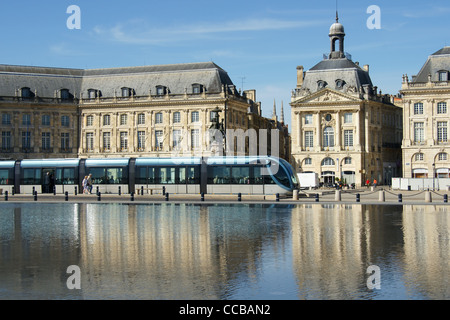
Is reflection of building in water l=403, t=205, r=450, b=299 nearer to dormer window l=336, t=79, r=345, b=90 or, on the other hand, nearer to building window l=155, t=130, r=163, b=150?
dormer window l=336, t=79, r=345, b=90

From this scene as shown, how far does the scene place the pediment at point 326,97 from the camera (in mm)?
91250

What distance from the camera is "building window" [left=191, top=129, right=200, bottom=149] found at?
301 ft

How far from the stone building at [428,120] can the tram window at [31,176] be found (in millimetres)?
50724

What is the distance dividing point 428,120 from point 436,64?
7.29 meters

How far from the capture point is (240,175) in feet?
164

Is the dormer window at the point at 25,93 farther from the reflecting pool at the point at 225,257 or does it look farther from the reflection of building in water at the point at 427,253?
the reflection of building in water at the point at 427,253

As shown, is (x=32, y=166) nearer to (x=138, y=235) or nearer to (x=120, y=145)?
(x=138, y=235)

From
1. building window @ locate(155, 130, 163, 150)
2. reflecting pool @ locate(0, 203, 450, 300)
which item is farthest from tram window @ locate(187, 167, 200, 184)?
building window @ locate(155, 130, 163, 150)

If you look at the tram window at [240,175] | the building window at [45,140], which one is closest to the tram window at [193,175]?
the tram window at [240,175]

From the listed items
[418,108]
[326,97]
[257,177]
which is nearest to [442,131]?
[418,108]

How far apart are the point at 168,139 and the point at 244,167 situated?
146ft

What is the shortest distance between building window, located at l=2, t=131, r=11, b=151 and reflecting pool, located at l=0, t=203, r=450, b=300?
64.3 m

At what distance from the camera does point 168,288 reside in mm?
13875

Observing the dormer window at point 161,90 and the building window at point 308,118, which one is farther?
the building window at point 308,118
